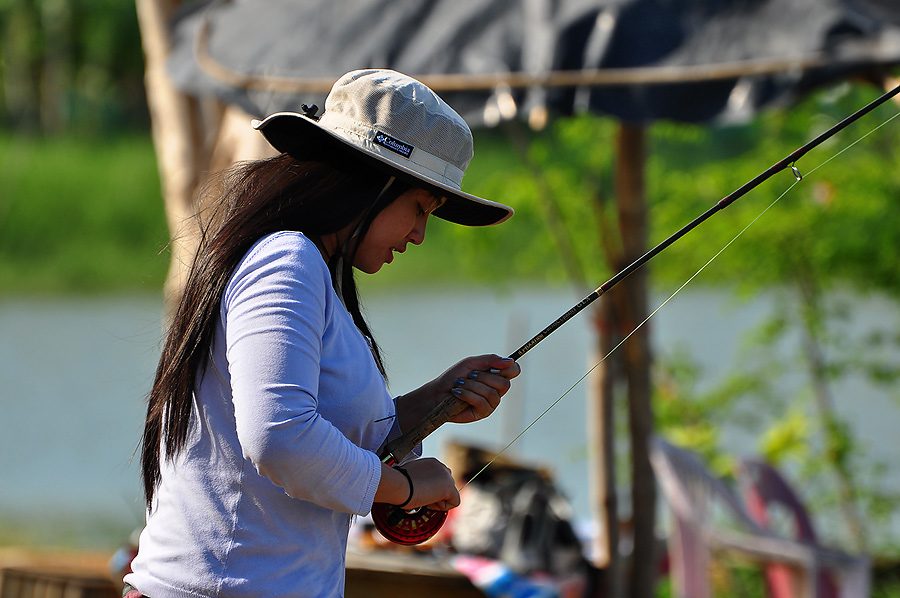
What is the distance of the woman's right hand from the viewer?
1.30 metres

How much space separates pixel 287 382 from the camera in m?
1.16

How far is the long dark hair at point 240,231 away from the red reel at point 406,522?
319 millimetres

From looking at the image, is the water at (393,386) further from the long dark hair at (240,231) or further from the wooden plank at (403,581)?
the long dark hair at (240,231)

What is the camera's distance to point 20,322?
13.3m

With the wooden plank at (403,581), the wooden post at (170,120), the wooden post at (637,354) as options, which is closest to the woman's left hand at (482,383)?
the wooden plank at (403,581)

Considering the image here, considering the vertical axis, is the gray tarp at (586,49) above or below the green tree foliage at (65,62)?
below

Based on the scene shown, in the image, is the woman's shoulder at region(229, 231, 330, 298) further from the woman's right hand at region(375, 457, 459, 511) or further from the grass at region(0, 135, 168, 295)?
the grass at region(0, 135, 168, 295)

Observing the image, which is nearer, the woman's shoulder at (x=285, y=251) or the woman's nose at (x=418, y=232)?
the woman's shoulder at (x=285, y=251)

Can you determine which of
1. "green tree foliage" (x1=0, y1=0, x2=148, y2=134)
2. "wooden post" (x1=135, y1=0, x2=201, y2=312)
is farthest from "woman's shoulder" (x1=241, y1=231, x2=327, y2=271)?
"green tree foliage" (x1=0, y1=0, x2=148, y2=134)

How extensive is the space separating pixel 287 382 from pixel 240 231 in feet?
0.83

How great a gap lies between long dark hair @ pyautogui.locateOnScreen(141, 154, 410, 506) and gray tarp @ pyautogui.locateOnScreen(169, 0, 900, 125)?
4.41 ft

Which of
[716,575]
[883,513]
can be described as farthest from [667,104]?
[883,513]

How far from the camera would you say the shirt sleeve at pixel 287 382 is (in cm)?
116

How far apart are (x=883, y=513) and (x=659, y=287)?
71.3 inches
